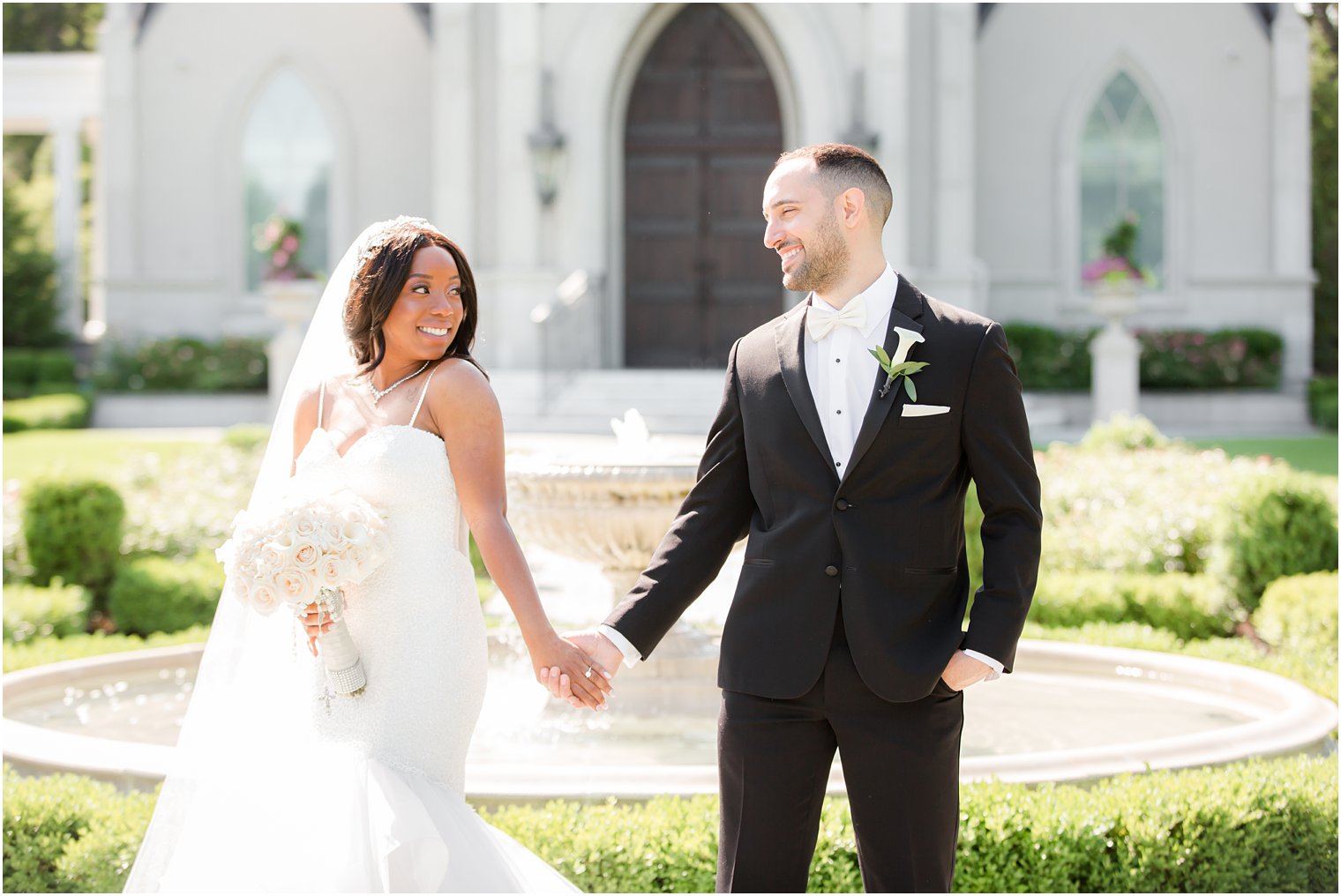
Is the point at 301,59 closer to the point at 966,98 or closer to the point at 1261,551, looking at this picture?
the point at 966,98

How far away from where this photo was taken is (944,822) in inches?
125

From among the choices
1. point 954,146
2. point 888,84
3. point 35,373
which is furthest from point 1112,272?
point 35,373

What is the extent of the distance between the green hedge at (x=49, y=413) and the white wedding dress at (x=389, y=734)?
18.0 metres

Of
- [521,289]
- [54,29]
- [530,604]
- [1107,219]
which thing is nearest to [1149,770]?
[530,604]

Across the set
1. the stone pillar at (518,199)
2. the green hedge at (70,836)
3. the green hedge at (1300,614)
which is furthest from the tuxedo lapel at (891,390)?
the stone pillar at (518,199)

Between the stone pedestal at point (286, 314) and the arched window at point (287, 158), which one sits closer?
the stone pedestal at point (286, 314)

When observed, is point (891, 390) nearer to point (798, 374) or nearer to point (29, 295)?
point (798, 374)

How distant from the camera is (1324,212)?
28.0 m

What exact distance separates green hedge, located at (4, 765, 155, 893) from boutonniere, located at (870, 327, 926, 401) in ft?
9.11

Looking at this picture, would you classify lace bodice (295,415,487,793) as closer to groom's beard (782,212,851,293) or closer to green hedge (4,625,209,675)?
groom's beard (782,212,851,293)

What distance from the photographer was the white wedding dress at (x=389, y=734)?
10.9 feet

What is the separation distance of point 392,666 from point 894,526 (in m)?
1.22

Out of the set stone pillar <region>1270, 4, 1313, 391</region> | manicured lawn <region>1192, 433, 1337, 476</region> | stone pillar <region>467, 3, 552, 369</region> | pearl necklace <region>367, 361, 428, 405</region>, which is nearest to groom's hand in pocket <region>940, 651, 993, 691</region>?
pearl necklace <region>367, 361, 428, 405</region>

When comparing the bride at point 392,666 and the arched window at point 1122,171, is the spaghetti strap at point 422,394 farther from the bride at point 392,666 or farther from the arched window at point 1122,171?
the arched window at point 1122,171
